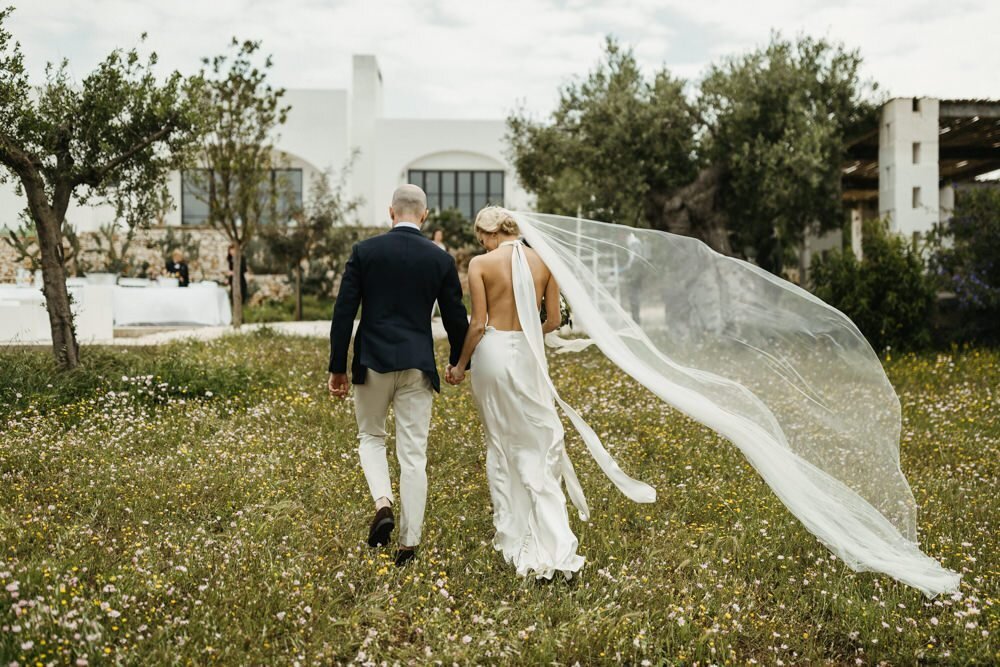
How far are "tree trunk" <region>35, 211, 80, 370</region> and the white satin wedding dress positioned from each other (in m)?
6.53

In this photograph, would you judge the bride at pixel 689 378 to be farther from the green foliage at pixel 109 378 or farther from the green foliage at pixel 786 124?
the green foliage at pixel 786 124

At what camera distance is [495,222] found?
516 centimetres

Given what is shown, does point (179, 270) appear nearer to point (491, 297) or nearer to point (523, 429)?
point (491, 297)

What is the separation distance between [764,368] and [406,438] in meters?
2.11

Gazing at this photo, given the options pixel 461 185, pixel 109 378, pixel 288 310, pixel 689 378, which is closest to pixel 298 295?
pixel 288 310

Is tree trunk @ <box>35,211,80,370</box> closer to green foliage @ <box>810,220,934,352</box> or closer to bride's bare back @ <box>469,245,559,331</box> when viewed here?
bride's bare back @ <box>469,245,559,331</box>

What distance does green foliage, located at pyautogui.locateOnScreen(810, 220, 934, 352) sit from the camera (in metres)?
13.5

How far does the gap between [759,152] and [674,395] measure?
12.1 m

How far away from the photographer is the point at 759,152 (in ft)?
51.8

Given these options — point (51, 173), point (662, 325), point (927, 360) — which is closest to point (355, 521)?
point (662, 325)

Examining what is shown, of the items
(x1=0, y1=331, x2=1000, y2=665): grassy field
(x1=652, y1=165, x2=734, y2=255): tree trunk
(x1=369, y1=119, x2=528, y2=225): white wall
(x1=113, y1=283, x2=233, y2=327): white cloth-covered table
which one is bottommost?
(x1=0, y1=331, x2=1000, y2=665): grassy field

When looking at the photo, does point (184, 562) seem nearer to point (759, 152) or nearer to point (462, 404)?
point (462, 404)

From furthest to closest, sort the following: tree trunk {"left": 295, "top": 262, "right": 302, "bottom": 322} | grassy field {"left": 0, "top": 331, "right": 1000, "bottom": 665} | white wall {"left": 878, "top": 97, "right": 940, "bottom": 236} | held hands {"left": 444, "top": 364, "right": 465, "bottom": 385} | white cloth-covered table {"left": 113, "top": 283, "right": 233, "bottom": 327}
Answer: tree trunk {"left": 295, "top": 262, "right": 302, "bottom": 322} → white cloth-covered table {"left": 113, "top": 283, "right": 233, "bottom": 327} → white wall {"left": 878, "top": 97, "right": 940, "bottom": 236} → held hands {"left": 444, "top": 364, "right": 465, "bottom": 385} → grassy field {"left": 0, "top": 331, "right": 1000, "bottom": 665}

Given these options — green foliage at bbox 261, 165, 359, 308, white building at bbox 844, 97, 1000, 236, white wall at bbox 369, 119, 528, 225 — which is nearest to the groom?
white building at bbox 844, 97, 1000, 236
